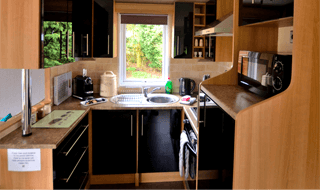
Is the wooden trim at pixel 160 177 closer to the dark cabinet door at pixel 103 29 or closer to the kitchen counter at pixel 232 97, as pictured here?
the dark cabinet door at pixel 103 29

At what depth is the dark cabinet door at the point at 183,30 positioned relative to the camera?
337 cm

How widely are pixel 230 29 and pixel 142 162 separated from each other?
1.78 meters

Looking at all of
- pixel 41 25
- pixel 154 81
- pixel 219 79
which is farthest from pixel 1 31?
pixel 154 81

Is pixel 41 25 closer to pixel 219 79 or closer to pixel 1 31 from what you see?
pixel 1 31

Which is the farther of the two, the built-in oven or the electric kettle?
the electric kettle

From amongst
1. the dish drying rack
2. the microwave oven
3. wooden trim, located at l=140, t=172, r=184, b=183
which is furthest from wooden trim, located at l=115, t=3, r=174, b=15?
the microwave oven

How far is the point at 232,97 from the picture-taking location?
54.3 inches

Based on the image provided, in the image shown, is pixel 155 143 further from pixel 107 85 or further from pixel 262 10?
pixel 262 10

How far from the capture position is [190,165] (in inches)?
92.8

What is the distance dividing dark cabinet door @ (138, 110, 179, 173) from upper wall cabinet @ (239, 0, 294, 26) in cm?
169

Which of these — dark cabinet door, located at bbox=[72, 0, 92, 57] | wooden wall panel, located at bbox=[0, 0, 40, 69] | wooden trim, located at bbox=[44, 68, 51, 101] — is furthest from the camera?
dark cabinet door, located at bbox=[72, 0, 92, 57]

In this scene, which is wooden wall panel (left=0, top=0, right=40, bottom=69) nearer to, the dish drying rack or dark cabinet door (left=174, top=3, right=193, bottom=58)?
the dish drying rack

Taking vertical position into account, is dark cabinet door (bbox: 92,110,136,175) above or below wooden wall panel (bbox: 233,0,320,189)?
below

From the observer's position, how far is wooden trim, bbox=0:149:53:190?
5.84ft
